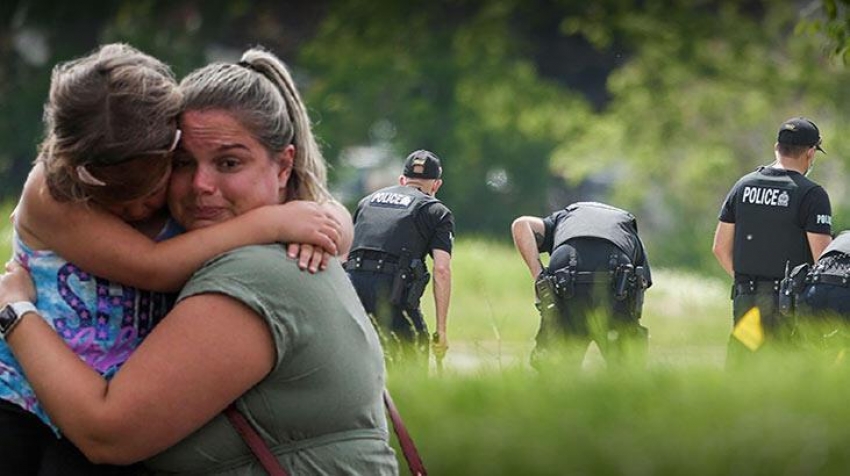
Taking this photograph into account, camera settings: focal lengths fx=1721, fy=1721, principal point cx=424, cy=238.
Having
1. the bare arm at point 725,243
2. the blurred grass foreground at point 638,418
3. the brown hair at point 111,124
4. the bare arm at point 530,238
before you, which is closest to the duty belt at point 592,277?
the bare arm at point 530,238

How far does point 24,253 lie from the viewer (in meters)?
2.66

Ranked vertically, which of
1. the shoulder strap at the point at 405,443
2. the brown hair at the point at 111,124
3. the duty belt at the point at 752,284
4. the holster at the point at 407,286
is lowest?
the holster at the point at 407,286

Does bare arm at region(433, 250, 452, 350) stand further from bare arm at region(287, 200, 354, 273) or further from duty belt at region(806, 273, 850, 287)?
bare arm at region(287, 200, 354, 273)

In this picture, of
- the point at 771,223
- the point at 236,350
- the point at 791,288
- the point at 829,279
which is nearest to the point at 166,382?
the point at 236,350

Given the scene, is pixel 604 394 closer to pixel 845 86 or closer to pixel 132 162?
pixel 132 162

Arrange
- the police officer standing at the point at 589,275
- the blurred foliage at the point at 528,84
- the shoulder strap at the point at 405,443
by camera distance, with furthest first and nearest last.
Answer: the blurred foliage at the point at 528,84 < the police officer standing at the point at 589,275 < the shoulder strap at the point at 405,443

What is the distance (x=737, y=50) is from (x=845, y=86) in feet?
6.43

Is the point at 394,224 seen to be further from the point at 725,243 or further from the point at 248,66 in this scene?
the point at 248,66

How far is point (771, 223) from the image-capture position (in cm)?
932

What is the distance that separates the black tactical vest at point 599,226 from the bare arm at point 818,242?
3.16ft

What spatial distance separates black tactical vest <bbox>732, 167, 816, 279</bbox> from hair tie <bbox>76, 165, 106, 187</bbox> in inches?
280

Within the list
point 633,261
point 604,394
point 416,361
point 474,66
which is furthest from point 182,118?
point 474,66

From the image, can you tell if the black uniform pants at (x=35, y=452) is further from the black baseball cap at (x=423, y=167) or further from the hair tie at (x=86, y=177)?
the black baseball cap at (x=423, y=167)

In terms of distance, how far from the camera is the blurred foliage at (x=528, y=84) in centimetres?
2627
